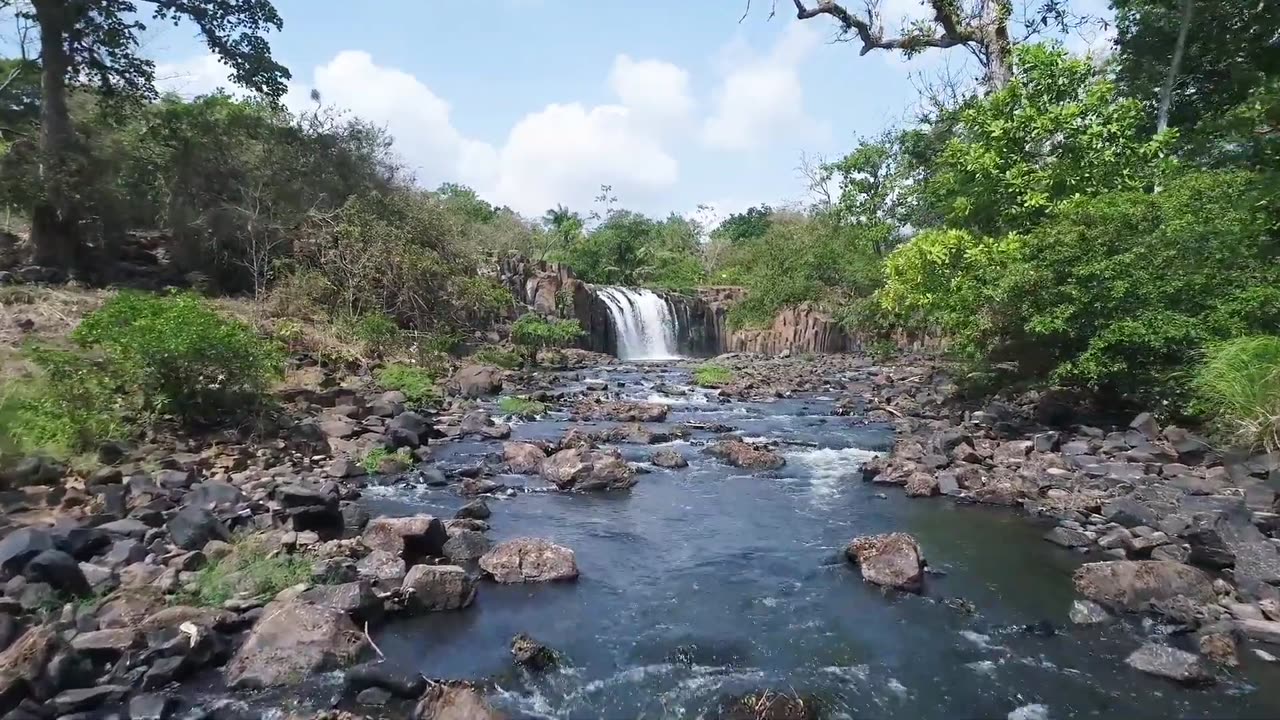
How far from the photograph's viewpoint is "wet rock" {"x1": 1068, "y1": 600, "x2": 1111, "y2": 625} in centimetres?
630

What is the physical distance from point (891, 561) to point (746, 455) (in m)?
4.85

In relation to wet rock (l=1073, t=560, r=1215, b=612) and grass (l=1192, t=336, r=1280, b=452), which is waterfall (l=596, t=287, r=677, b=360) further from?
wet rock (l=1073, t=560, r=1215, b=612)

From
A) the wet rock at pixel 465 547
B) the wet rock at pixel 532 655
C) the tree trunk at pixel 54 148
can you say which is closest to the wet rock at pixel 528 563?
the wet rock at pixel 465 547

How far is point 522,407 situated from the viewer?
51.8 ft

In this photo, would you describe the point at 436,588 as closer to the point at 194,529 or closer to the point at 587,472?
the point at 194,529

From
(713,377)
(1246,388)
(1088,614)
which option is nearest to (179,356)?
(1088,614)

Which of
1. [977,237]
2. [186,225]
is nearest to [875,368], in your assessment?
[977,237]

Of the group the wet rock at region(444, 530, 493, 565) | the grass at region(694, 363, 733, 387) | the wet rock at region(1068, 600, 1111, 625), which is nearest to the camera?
the wet rock at region(1068, 600, 1111, 625)

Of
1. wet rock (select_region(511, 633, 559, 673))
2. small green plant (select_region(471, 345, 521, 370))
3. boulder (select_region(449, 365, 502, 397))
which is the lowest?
wet rock (select_region(511, 633, 559, 673))

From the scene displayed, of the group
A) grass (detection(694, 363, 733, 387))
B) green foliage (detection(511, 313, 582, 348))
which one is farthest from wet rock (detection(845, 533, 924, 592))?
green foliage (detection(511, 313, 582, 348))

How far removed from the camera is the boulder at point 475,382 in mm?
17859

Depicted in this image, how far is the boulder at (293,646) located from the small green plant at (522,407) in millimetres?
9843

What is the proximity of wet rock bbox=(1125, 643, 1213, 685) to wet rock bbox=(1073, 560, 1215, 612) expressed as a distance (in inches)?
33.4

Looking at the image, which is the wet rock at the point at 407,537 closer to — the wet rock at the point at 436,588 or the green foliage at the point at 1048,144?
the wet rock at the point at 436,588
